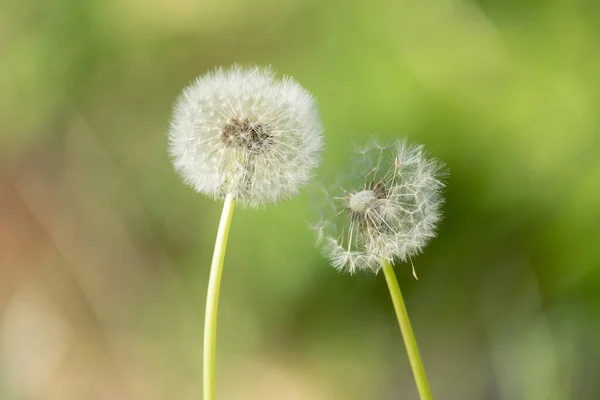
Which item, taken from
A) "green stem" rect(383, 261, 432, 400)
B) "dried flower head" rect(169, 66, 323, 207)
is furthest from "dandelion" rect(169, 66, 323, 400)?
"green stem" rect(383, 261, 432, 400)

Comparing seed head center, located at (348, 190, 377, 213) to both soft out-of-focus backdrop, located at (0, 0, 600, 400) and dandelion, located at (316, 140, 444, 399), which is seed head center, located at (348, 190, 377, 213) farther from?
soft out-of-focus backdrop, located at (0, 0, 600, 400)

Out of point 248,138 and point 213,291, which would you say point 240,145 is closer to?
point 248,138

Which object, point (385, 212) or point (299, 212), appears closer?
point (385, 212)

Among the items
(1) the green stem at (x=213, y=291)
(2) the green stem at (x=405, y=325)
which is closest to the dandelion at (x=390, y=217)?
(2) the green stem at (x=405, y=325)

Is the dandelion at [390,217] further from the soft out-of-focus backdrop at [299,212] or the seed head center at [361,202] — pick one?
the soft out-of-focus backdrop at [299,212]

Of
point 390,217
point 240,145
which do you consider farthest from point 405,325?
point 240,145

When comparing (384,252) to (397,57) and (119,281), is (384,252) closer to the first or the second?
(397,57)
